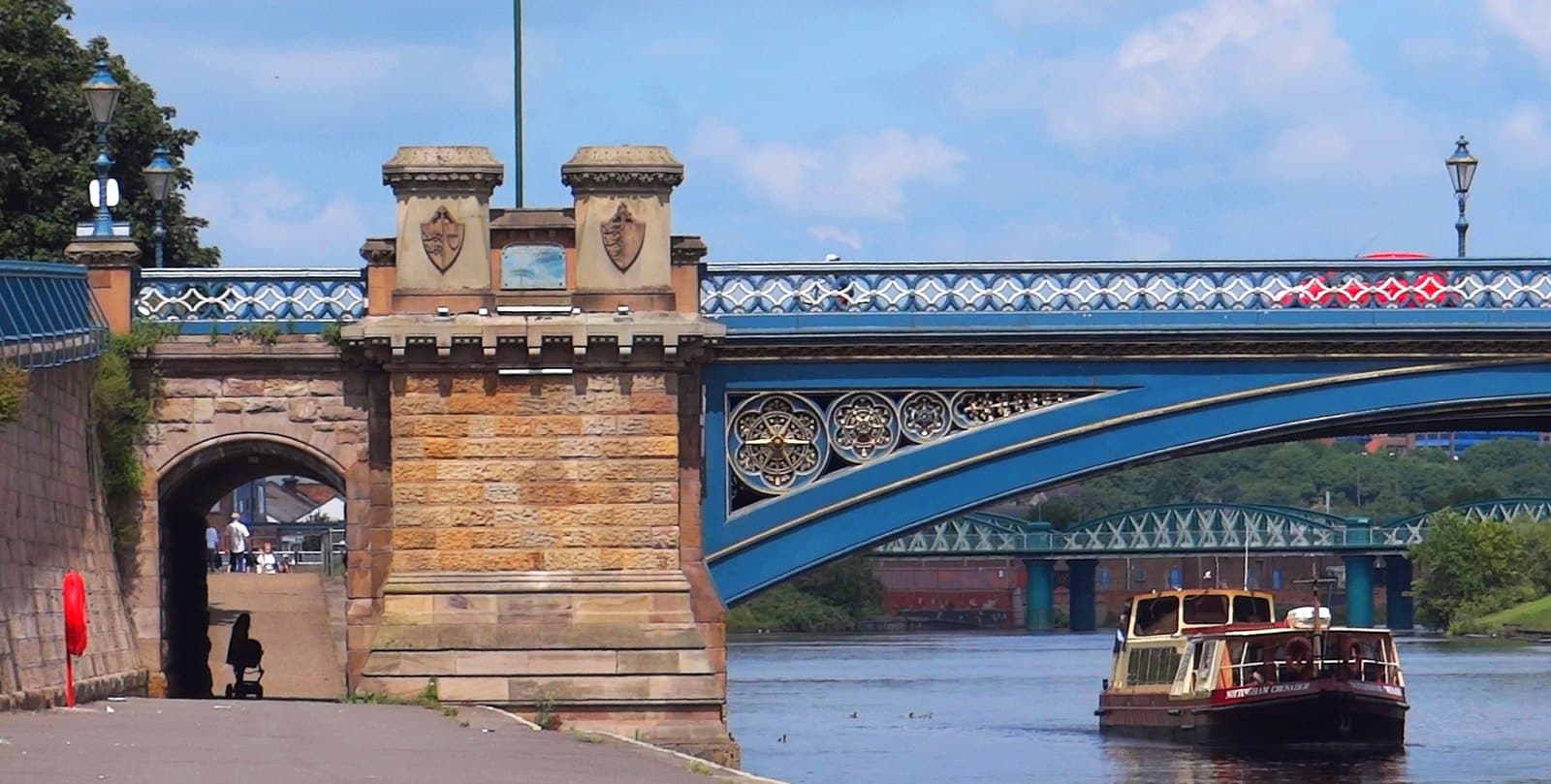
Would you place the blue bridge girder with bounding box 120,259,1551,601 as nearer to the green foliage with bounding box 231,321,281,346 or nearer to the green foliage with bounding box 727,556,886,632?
the green foliage with bounding box 231,321,281,346

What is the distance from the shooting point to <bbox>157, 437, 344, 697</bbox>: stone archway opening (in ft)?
105

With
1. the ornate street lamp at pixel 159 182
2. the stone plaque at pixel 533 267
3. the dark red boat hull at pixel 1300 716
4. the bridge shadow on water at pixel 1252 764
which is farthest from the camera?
the dark red boat hull at pixel 1300 716

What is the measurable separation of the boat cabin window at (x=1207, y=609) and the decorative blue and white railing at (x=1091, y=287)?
1581 centimetres

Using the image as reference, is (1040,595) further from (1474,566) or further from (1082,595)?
(1474,566)

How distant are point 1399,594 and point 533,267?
94.8 meters

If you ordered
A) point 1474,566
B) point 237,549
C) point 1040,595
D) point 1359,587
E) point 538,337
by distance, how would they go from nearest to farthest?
point 538,337, point 237,549, point 1474,566, point 1359,587, point 1040,595

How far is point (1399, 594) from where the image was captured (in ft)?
398

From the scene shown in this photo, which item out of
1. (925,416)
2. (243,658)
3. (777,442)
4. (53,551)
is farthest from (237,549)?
(53,551)

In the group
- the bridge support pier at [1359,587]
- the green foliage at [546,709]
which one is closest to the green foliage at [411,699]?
Answer: the green foliage at [546,709]

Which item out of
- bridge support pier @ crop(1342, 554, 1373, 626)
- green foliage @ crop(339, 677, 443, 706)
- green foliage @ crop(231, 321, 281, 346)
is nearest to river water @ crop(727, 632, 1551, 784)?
green foliage @ crop(339, 677, 443, 706)

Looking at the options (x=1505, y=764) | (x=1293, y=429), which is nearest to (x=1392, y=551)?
(x=1505, y=764)

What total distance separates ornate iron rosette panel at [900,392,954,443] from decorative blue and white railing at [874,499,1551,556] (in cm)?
8227

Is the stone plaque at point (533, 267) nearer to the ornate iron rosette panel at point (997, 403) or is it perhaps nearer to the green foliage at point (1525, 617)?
the ornate iron rosette panel at point (997, 403)

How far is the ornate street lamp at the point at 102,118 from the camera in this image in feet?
101
